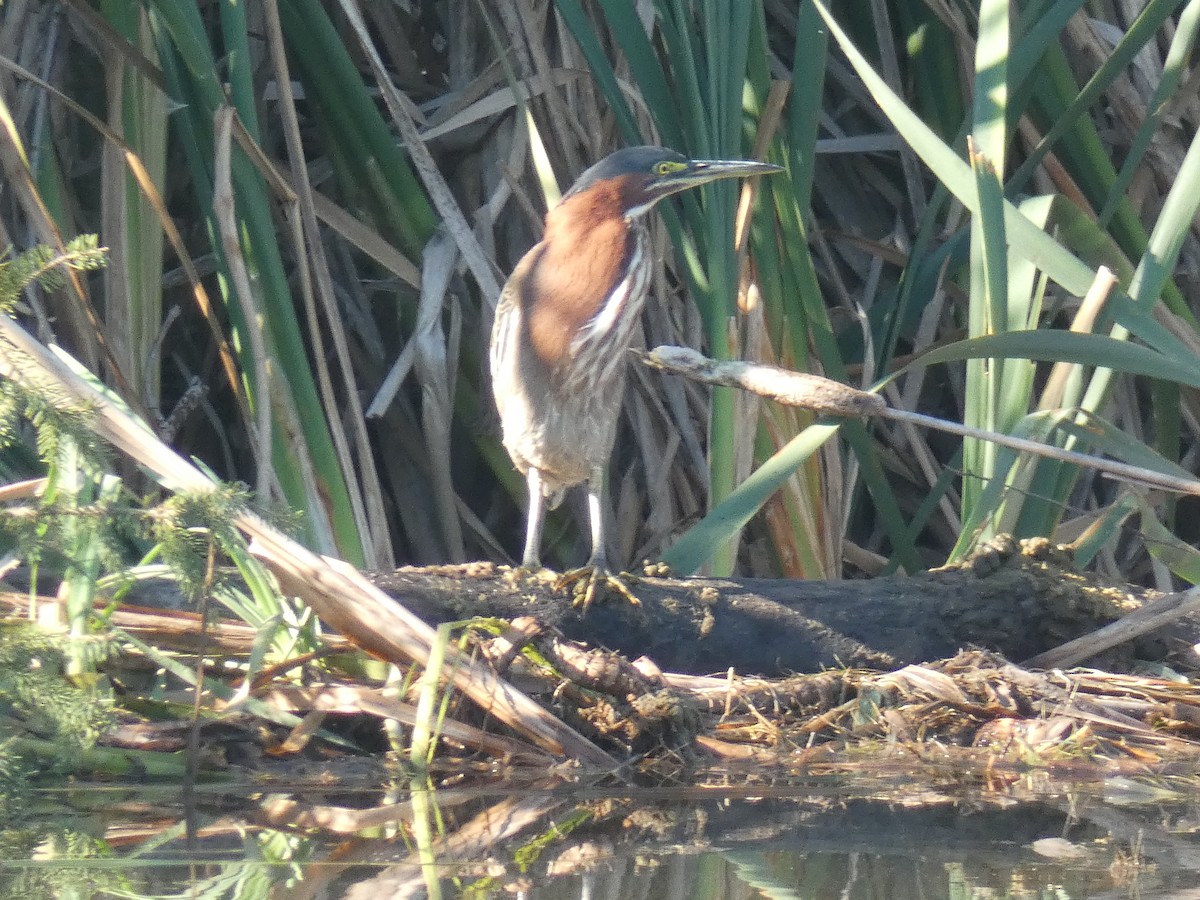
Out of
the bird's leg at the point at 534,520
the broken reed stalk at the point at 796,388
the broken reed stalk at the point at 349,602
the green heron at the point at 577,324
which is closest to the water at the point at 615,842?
the broken reed stalk at the point at 349,602

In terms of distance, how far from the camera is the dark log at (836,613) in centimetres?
295

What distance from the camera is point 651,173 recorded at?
3.62m

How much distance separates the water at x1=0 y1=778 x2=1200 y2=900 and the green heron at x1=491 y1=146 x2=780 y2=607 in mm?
1292

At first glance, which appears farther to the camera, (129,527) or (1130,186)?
(1130,186)

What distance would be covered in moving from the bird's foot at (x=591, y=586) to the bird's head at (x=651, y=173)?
109 cm

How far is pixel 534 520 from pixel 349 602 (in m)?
1.14

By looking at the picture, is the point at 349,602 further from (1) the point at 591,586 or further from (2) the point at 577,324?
(2) the point at 577,324

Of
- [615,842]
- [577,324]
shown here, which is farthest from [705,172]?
[615,842]

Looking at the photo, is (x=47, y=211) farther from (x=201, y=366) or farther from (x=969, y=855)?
(x=969, y=855)

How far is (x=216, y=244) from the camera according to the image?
346cm

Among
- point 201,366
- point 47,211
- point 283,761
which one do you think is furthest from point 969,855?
point 201,366

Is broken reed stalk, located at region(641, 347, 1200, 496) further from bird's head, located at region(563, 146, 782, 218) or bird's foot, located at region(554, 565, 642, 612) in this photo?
bird's head, located at region(563, 146, 782, 218)

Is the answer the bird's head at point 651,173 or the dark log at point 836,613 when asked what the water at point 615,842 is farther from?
the bird's head at point 651,173

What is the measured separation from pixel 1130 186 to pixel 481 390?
80.2 inches
